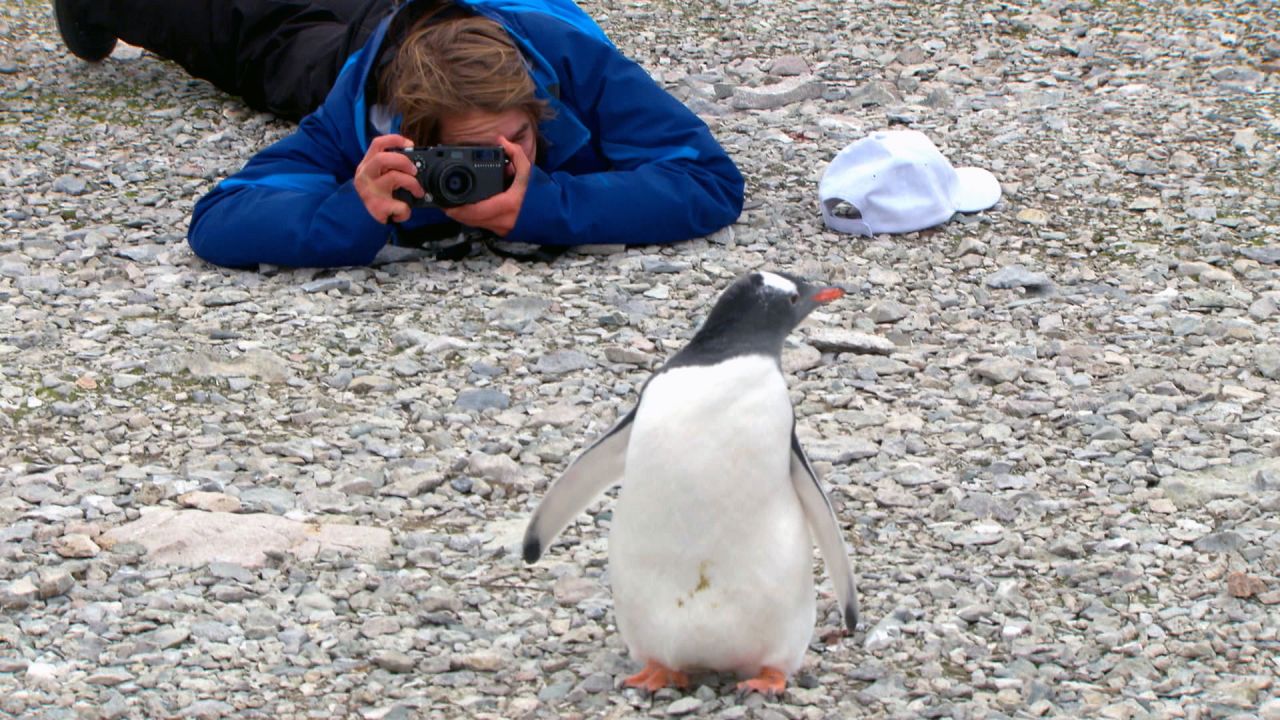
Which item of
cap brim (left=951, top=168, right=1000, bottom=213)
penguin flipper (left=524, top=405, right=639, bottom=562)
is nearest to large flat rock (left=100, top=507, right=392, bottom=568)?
penguin flipper (left=524, top=405, right=639, bottom=562)

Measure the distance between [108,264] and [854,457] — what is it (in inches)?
96.1

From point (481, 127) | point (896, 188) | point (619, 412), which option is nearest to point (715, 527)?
point (619, 412)

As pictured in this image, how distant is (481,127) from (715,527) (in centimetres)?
214

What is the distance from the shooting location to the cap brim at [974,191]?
491 centimetres

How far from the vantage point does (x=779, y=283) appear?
260 centimetres

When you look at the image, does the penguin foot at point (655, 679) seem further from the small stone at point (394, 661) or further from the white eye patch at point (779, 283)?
the white eye patch at point (779, 283)

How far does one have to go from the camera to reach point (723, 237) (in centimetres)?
475

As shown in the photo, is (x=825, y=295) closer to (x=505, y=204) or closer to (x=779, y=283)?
(x=779, y=283)

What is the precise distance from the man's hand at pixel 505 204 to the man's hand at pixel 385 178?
14 centimetres

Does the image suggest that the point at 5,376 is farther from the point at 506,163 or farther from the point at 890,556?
the point at 890,556

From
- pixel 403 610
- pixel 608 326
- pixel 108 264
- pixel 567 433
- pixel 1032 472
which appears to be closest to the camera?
pixel 403 610

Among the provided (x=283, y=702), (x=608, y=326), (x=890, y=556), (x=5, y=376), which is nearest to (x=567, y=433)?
(x=608, y=326)

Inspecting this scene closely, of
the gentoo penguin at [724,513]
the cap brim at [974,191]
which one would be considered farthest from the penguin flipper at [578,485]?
the cap brim at [974,191]

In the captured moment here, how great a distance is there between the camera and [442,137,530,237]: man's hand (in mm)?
4316
